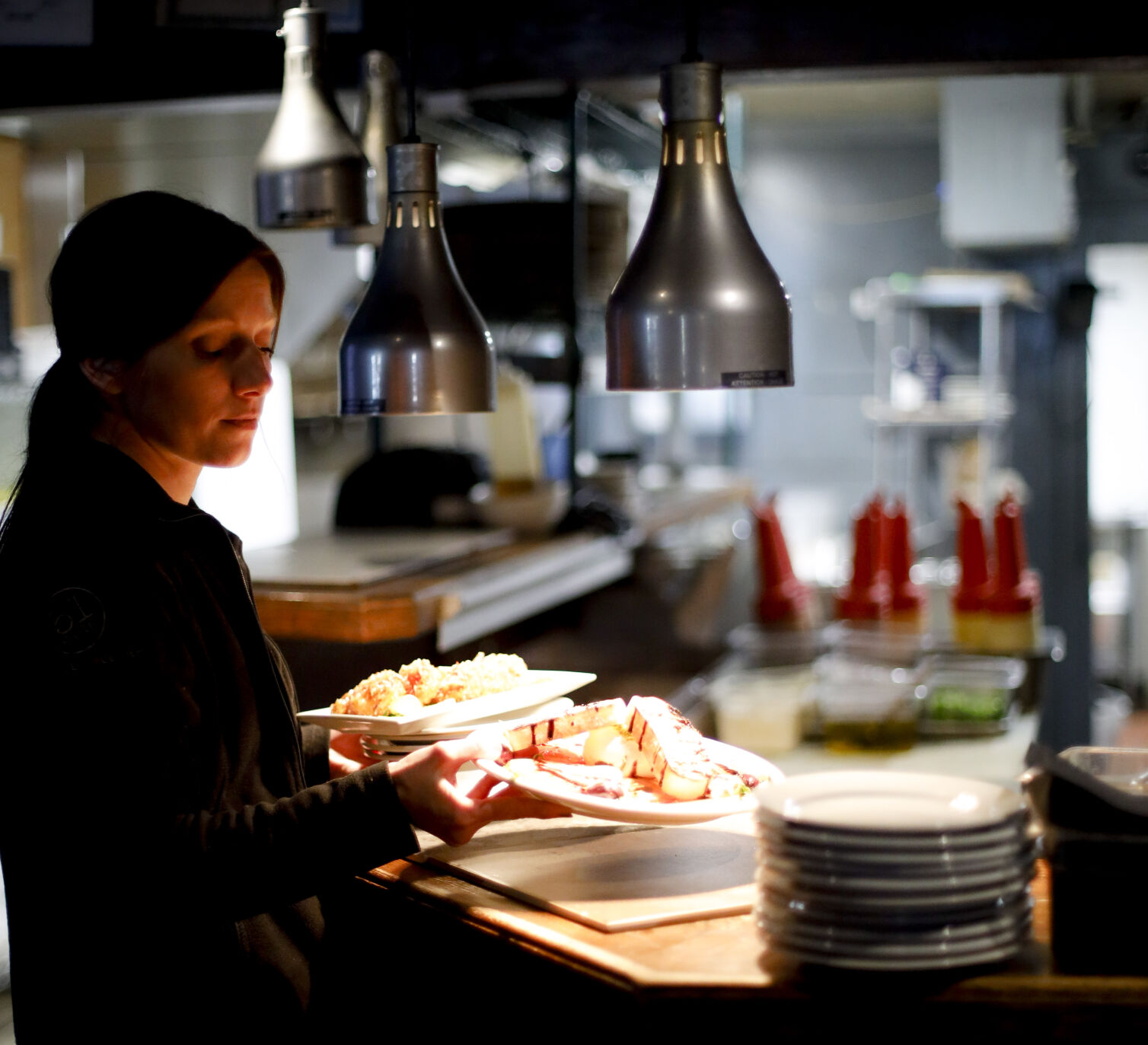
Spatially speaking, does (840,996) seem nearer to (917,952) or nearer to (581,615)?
(917,952)

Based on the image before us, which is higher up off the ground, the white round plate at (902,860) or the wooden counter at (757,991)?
the white round plate at (902,860)

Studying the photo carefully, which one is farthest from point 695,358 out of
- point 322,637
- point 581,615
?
point 581,615

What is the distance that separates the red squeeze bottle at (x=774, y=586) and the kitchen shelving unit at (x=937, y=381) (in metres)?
2.81

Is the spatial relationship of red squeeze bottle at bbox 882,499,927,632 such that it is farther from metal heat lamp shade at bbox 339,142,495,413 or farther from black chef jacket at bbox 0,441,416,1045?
black chef jacket at bbox 0,441,416,1045

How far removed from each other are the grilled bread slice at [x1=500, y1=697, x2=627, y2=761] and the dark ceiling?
149 centimetres

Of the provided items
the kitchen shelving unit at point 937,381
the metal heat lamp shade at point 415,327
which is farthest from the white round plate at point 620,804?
→ the kitchen shelving unit at point 937,381

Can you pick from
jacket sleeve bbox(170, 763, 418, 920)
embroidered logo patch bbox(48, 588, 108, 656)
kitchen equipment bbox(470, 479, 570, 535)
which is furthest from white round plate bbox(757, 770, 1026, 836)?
kitchen equipment bbox(470, 479, 570, 535)

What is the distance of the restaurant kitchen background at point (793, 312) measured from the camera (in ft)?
13.0

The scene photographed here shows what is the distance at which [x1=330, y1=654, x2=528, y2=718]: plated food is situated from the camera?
6.11 feet

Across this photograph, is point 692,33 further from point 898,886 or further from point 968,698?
point 968,698

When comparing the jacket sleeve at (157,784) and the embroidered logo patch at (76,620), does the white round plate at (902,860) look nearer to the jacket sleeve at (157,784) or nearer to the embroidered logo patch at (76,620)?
the jacket sleeve at (157,784)

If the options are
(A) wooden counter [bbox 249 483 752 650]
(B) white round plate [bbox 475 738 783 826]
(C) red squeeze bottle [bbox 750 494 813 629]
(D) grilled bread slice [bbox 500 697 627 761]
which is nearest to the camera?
(B) white round plate [bbox 475 738 783 826]

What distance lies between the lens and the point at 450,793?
154 cm

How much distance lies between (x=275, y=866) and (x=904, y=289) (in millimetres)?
5814
